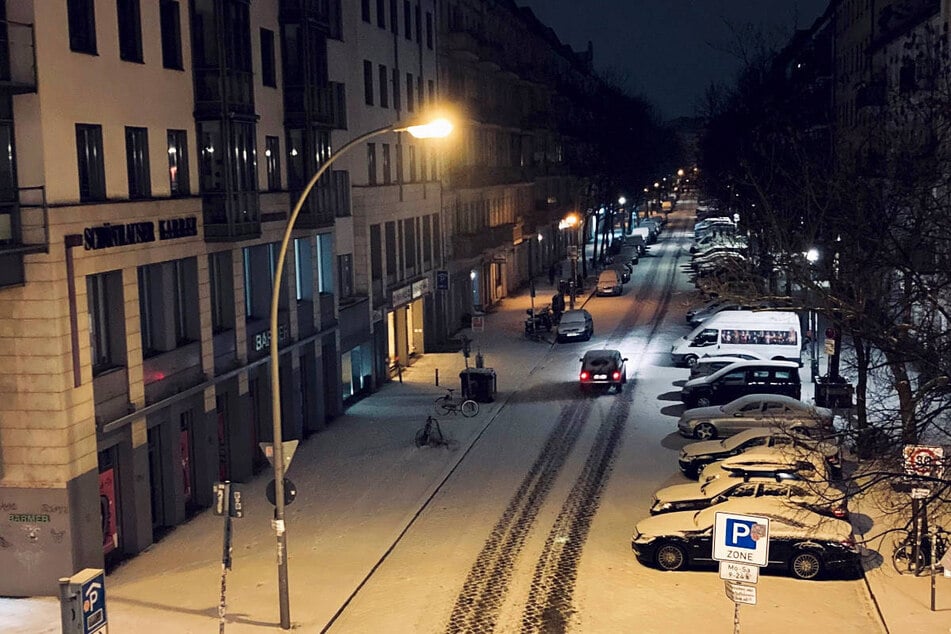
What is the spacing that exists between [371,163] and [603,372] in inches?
443

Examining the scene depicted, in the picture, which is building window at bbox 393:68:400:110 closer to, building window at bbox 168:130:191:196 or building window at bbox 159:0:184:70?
building window at bbox 159:0:184:70

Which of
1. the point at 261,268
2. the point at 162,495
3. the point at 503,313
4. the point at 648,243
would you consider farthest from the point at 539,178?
the point at 162,495

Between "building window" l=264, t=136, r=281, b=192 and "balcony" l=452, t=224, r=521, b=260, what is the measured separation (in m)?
20.6

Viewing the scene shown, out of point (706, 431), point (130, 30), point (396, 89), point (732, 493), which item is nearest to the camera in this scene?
point (732, 493)

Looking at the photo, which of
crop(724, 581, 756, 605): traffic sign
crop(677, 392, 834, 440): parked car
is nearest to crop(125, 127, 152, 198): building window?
crop(724, 581, 756, 605): traffic sign

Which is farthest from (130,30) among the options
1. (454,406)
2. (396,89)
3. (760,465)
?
(396,89)

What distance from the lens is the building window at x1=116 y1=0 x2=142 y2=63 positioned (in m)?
21.1

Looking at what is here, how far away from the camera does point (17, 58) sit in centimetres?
1773

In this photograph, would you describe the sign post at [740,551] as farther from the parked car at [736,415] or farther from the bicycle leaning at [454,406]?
the bicycle leaning at [454,406]

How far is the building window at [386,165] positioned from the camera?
40594 mm

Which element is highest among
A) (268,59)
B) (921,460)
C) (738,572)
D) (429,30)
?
(429,30)

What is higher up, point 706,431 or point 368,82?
point 368,82

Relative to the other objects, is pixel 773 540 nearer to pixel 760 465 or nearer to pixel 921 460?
pixel 921 460

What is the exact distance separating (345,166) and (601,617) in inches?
849
